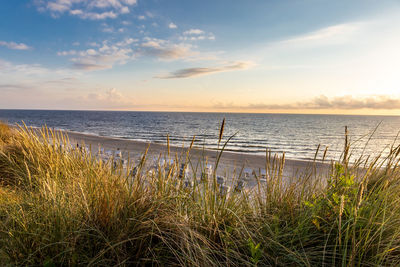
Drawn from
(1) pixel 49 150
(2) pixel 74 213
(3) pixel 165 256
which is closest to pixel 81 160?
(1) pixel 49 150

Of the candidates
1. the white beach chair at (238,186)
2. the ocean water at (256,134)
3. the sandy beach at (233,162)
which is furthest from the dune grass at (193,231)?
the ocean water at (256,134)

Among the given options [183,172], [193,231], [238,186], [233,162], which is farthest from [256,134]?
[193,231]

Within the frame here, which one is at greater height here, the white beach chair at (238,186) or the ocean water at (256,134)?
the white beach chair at (238,186)

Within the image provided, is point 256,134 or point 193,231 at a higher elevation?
point 193,231

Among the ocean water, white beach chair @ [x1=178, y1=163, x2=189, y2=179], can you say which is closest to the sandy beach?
white beach chair @ [x1=178, y1=163, x2=189, y2=179]

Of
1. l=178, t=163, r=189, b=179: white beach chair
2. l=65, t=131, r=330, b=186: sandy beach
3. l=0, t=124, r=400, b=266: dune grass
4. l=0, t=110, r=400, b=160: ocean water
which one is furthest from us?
l=0, t=110, r=400, b=160: ocean water

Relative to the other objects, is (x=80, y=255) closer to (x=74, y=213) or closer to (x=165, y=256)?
(x=74, y=213)

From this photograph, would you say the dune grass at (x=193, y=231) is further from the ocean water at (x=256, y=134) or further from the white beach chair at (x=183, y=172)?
the ocean water at (x=256, y=134)

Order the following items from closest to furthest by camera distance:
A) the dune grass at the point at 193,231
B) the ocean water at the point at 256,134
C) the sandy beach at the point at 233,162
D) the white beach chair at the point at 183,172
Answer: the dune grass at the point at 193,231 → the white beach chair at the point at 183,172 → the sandy beach at the point at 233,162 → the ocean water at the point at 256,134

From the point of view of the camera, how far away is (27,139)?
4645 millimetres

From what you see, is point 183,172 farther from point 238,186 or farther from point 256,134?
point 256,134

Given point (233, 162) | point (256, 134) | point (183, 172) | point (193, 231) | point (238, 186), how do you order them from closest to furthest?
point (193, 231) < point (183, 172) < point (238, 186) < point (233, 162) < point (256, 134)

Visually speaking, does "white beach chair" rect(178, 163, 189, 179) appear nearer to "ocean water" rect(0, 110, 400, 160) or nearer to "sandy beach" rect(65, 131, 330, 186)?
"sandy beach" rect(65, 131, 330, 186)

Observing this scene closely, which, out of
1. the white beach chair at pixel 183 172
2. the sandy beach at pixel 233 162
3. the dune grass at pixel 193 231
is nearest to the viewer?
the dune grass at pixel 193 231
